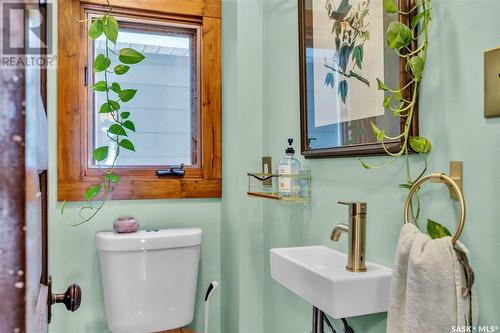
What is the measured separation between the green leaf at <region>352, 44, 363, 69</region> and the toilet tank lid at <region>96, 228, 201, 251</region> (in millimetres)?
1041

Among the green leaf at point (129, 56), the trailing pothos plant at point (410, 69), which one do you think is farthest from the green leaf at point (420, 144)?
the green leaf at point (129, 56)

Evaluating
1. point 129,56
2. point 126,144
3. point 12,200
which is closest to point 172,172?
point 126,144

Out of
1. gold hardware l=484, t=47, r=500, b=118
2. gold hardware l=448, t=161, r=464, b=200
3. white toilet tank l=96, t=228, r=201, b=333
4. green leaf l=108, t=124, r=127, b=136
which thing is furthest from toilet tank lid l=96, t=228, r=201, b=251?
gold hardware l=484, t=47, r=500, b=118

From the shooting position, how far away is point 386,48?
98 centimetres

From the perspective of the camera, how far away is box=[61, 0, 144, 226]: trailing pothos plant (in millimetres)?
1442

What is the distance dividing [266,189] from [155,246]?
1.79 ft

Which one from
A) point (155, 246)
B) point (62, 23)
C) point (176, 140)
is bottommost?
point (155, 246)

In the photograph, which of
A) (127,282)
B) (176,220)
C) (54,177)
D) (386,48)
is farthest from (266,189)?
(54,177)

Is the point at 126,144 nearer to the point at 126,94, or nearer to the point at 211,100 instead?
the point at 126,94

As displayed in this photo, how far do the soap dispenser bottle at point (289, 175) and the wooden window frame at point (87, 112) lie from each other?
23.1 inches

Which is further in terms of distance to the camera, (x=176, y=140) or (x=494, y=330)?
(x=176, y=140)

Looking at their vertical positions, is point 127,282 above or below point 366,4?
below

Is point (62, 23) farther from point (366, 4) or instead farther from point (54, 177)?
point (366, 4)

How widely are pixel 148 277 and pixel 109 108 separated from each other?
29.4 inches
